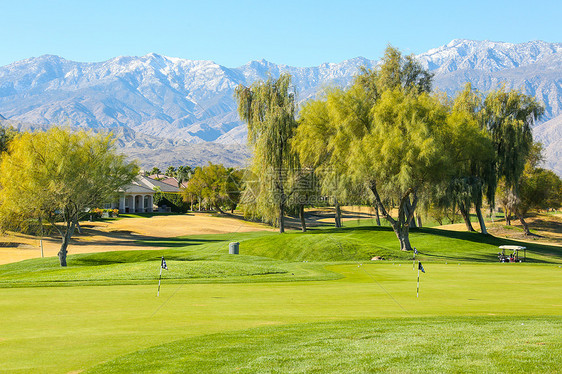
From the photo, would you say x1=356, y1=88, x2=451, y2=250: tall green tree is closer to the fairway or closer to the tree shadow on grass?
the tree shadow on grass

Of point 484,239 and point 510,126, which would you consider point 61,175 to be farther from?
point 510,126

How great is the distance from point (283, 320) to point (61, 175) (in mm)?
27302

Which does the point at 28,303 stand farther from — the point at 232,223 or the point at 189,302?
the point at 232,223

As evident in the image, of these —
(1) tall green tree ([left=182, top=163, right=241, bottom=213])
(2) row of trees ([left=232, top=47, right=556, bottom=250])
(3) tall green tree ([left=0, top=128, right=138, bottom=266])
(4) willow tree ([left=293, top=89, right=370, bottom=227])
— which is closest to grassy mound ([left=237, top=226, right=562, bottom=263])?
(2) row of trees ([left=232, top=47, right=556, bottom=250])

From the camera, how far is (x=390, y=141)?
34031 mm

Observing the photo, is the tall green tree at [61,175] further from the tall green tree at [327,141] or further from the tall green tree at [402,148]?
the tall green tree at [402,148]

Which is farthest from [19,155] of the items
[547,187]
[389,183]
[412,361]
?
[547,187]

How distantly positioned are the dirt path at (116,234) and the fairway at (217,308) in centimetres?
3260

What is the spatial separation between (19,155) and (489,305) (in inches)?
1320

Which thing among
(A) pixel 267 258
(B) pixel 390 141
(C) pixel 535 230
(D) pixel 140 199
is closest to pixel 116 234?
(A) pixel 267 258

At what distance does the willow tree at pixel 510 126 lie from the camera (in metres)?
48.2

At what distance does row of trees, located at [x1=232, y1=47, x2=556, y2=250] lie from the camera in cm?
3466

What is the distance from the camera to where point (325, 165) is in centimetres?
4316

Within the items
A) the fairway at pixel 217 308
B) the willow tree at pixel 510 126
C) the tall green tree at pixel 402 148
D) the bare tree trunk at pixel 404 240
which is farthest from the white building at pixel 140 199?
the fairway at pixel 217 308
